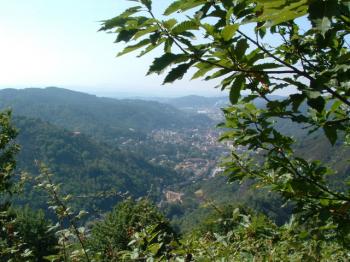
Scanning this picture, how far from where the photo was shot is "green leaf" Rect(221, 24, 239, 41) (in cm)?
150

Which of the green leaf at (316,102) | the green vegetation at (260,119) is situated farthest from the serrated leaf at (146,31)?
the green leaf at (316,102)

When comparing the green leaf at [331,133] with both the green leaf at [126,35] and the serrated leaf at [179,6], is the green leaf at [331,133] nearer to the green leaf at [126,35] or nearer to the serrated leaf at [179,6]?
the serrated leaf at [179,6]

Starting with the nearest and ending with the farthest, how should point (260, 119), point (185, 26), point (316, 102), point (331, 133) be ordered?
point (316, 102)
point (185, 26)
point (331, 133)
point (260, 119)

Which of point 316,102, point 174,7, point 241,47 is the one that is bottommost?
point 316,102

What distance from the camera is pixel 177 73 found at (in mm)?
1606

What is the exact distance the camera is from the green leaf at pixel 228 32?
150cm

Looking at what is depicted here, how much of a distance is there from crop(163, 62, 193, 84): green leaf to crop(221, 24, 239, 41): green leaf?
0.17 m

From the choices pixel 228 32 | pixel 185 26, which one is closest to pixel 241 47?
pixel 228 32

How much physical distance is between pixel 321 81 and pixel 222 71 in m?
0.40

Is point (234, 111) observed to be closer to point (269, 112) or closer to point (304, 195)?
point (304, 195)

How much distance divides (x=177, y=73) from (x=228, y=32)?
256mm

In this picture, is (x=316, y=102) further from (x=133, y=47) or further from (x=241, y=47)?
(x=133, y=47)

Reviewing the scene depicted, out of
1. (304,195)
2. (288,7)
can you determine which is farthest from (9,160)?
(288,7)

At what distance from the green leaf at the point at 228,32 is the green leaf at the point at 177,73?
0.17 m
